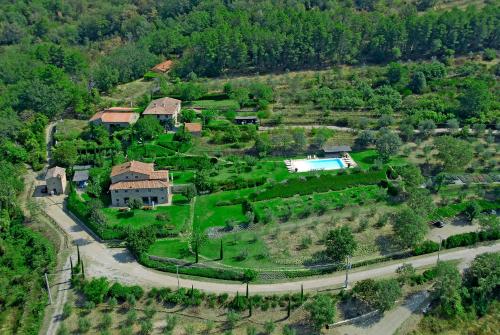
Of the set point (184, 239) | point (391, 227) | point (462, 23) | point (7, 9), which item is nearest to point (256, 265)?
point (184, 239)

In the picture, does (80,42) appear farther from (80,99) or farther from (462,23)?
(462,23)

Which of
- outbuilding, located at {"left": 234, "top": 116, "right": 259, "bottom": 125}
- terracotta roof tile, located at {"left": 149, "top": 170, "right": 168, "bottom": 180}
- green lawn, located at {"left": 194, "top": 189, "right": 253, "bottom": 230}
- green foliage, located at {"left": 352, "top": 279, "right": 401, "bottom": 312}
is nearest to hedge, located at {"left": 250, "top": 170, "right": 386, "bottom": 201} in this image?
green lawn, located at {"left": 194, "top": 189, "right": 253, "bottom": 230}

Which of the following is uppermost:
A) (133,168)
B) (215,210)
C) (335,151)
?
(335,151)

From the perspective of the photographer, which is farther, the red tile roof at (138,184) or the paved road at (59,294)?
the red tile roof at (138,184)

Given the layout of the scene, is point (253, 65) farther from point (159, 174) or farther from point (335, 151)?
point (159, 174)

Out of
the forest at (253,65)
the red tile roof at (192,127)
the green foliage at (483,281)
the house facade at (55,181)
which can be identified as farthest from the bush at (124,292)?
the red tile roof at (192,127)

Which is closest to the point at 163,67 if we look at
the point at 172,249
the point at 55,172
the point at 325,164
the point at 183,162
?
the point at 183,162

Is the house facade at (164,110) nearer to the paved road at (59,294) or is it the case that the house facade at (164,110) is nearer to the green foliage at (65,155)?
the green foliage at (65,155)
